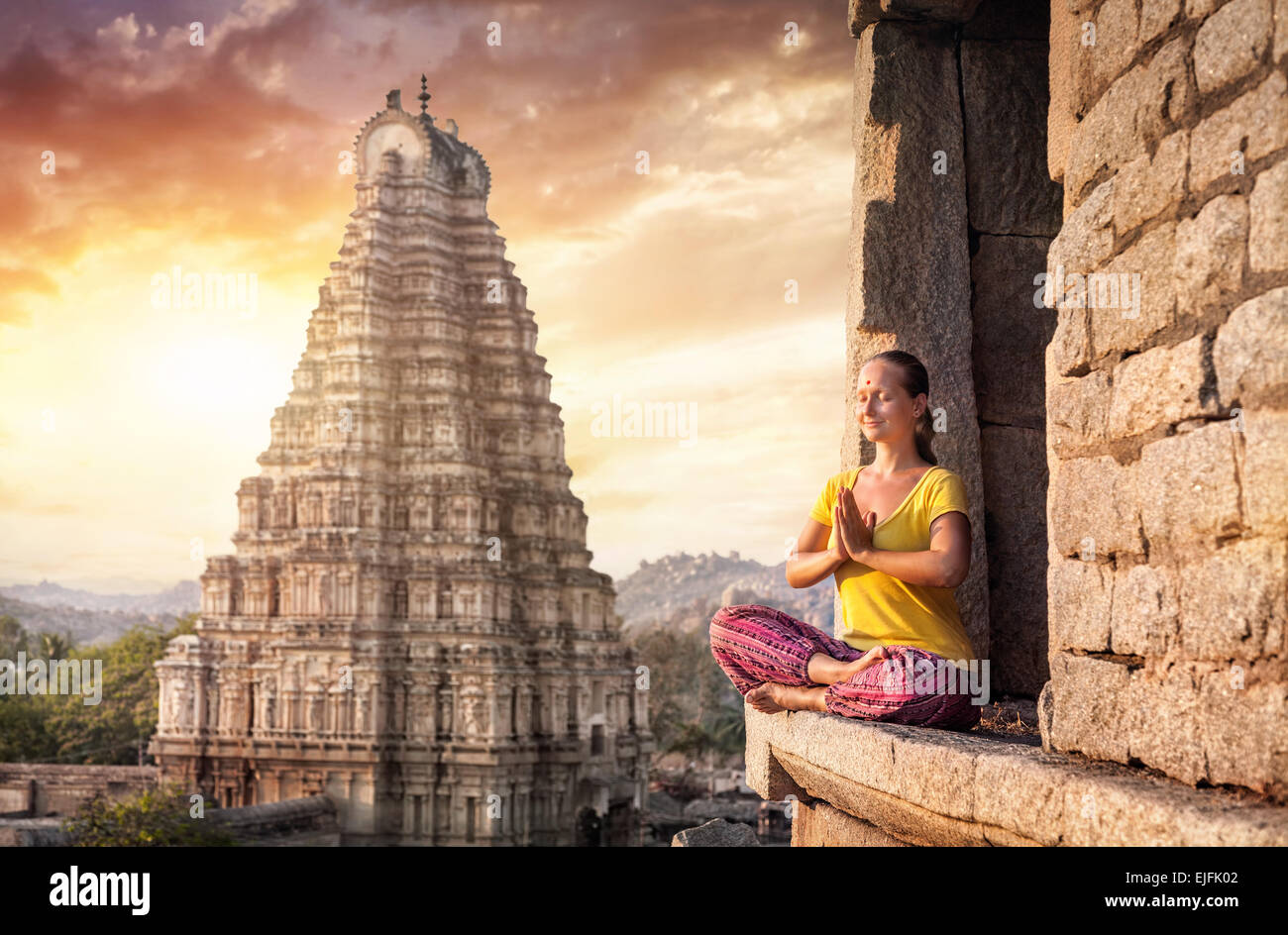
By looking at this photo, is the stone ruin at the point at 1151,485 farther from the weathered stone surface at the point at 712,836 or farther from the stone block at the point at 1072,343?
the weathered stone surface at the point at 712,836

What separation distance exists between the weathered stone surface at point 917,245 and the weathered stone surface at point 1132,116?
1.70 metres

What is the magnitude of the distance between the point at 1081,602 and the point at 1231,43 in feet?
4.28

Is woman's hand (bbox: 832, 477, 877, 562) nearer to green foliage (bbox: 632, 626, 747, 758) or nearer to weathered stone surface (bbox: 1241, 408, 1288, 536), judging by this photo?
weathered stone surface (bbox: 1241, 408, 1288, 536)

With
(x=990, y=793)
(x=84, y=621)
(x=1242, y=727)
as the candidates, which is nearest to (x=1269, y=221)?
(x=1242, y=727)

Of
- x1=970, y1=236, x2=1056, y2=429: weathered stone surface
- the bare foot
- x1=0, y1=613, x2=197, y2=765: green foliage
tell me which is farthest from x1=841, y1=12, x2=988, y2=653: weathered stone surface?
x1=0, y1=613, x2=197, y2=765: green foliage

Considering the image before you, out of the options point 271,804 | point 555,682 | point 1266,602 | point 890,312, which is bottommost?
point 271,804

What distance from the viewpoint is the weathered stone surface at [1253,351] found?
8.21 ft

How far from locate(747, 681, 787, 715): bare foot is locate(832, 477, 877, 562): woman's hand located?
574 mm

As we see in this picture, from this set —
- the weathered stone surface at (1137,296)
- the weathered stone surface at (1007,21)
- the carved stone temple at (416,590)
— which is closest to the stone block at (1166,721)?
the weathered stone surface at (1137,296)
